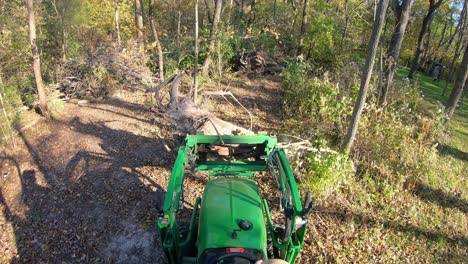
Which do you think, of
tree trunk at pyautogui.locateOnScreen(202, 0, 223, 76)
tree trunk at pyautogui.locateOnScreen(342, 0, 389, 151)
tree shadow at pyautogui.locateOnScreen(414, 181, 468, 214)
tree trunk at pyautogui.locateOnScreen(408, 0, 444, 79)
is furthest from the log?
tree trunk at pyautogui.locateOnScreen(408, 0, 444, 79)

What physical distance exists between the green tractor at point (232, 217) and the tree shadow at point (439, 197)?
371 centimetres

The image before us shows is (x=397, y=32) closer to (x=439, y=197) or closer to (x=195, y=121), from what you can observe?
(x=439, y=197)

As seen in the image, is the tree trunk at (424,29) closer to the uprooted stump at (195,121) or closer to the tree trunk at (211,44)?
the tree trunk at (211,44)

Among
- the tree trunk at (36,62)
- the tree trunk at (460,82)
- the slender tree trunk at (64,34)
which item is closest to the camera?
the tree trunk at (36,62)

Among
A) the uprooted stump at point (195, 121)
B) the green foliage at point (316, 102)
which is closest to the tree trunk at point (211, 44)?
the green foliage at point (316, 102)

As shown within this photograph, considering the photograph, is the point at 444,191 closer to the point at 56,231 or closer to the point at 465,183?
the point at 465,183

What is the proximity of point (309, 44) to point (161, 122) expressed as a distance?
817 cm

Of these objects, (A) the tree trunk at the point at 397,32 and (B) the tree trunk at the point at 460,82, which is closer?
(A) the tree trunk at the point at 397,32

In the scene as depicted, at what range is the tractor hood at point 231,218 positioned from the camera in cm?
326

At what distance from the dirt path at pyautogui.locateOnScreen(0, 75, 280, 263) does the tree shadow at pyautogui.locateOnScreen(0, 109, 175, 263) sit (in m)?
0.02

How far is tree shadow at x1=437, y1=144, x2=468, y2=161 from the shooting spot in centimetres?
821

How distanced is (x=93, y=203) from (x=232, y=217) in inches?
141

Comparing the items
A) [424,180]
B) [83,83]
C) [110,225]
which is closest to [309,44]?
[424,180]

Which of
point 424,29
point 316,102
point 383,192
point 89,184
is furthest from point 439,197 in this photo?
point 424,29
